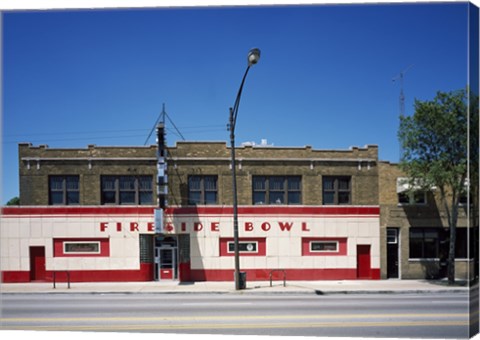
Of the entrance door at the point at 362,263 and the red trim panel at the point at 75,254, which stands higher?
the red trim panel at the point at 75,254

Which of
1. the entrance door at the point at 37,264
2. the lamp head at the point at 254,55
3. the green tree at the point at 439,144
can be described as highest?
the lamp head at the point at 254,55

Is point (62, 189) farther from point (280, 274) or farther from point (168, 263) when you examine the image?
point (280, 274)

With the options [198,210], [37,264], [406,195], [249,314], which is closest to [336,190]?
[406,195]

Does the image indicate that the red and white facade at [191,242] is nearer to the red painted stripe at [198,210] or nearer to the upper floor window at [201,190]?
the red painted stripe at [198,210]

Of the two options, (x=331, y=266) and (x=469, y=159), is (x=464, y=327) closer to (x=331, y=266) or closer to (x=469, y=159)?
(x=469, y=159)

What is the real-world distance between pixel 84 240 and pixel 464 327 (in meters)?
16.7

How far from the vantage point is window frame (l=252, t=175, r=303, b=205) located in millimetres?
19781

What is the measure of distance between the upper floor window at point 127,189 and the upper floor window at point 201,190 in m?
2.13

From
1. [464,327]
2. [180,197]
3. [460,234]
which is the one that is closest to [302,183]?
[180,197]

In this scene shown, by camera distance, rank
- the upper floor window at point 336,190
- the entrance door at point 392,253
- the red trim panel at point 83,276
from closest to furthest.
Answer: the red trim panel at point 83,276 < the entrance door at point 392,253 < the upper floor window at point 336,190

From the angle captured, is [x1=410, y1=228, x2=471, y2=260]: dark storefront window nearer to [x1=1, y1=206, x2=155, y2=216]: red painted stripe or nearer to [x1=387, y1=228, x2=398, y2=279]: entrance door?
[x1=387, y1=228, x2=398, y2=279]: entrance door

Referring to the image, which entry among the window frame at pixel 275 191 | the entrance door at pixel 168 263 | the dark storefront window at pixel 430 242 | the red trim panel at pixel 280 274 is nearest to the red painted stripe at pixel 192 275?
the red trim panel at pixel 280 274

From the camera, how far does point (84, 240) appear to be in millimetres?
18859

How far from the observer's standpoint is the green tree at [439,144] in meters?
15.0
